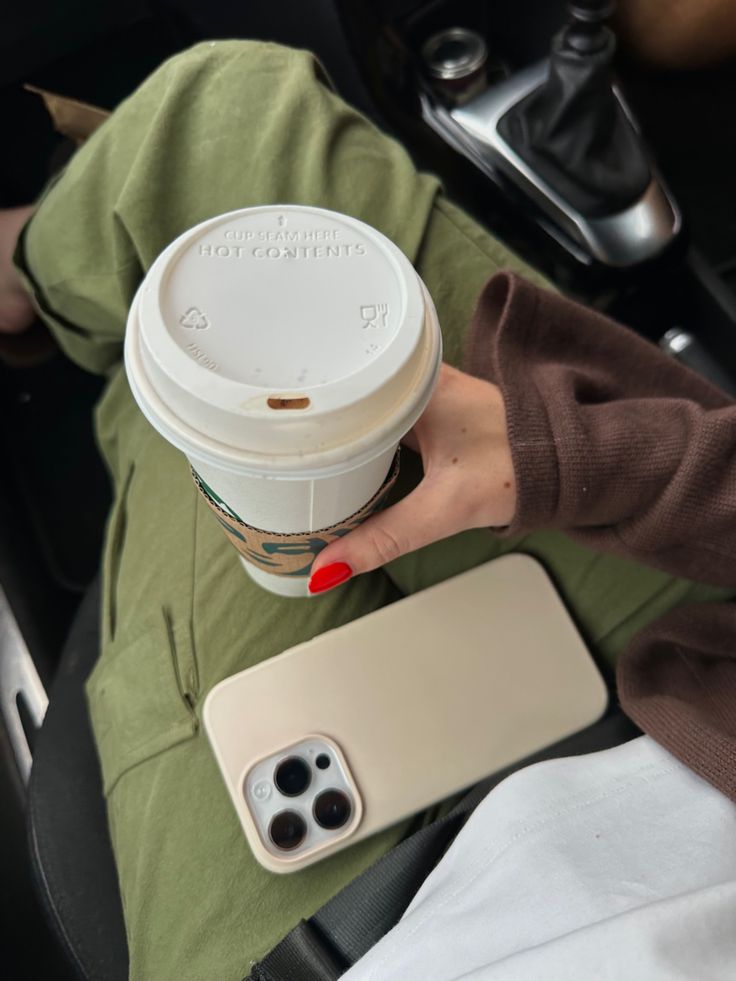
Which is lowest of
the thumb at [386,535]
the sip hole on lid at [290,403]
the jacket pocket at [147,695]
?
the jacket pocket at [147,695]

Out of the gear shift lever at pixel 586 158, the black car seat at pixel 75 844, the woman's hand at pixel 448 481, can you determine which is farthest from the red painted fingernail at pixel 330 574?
the gear shift lever at pixel 586 158

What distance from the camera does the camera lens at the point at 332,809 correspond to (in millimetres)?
582

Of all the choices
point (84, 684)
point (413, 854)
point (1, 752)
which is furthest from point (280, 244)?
point (1, 752)

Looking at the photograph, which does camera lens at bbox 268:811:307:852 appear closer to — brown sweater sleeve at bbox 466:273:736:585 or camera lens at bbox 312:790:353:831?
camera lens at bbox 312:790:353:831

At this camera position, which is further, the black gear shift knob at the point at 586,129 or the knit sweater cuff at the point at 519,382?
the black gear shift knob at the point at 586,129

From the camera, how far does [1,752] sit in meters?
0.86

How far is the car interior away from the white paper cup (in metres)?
0.48

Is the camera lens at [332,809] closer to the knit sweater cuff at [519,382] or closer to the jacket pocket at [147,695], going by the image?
the jacket pocket at [147,695]

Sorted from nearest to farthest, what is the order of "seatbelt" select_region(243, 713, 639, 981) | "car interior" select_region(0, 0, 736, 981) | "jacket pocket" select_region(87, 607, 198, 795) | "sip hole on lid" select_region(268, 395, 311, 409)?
"sip hole on lid" select_region(268, 395, 311, 409) → "seatbelt" select_region(243, 713, 639, 981) → "jacket pocket" select_region(87, 607, 198, 795) → "car interior" select_region(0, 0, 736, 981)

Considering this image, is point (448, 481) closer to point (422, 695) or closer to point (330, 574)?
point (330, 574)

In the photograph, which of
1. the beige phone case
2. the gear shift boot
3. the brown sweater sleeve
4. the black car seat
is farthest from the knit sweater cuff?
the black car seat

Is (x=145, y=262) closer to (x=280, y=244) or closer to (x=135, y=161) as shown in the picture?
(x=135, y=161)

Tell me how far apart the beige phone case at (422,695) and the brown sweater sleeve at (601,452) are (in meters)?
0.12

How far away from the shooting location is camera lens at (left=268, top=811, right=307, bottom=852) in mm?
571
